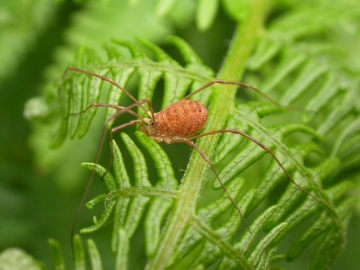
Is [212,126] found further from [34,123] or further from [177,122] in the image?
[34,123]

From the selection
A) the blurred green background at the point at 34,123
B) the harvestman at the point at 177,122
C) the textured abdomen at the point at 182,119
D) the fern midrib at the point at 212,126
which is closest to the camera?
the fern midrib at the point at 212,126

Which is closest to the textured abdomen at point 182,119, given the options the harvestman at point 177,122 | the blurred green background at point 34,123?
the harvestman at point 177,122

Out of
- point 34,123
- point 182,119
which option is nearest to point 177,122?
point 182,119

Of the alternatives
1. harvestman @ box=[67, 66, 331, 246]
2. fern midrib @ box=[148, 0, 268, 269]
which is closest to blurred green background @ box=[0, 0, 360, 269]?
fern midrib @ box=[148, 0, 268, 269]

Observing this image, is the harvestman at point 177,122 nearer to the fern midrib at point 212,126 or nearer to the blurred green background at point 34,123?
the fern midrib at point 212,126

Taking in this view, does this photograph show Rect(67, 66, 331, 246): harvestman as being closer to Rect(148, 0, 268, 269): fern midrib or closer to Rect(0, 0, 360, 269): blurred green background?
Rect(148, 0, 268, 269): fern midrib
